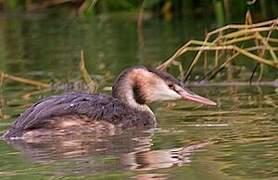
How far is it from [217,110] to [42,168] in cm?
283

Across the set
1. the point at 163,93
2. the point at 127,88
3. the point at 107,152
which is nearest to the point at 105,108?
the point at 127,88

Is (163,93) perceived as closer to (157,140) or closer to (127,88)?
(127,88)

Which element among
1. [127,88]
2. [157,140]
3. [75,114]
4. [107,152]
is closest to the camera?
[107,152]

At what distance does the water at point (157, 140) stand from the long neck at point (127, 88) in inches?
10.0

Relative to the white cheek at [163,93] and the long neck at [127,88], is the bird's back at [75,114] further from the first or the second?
the white cheek at [163,93]

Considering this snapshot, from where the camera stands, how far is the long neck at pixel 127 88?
9.27 m

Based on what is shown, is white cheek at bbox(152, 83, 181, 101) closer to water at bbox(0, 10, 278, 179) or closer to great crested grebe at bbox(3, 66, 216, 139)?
great crested grebe at bbox(3, 66, 216, 139)

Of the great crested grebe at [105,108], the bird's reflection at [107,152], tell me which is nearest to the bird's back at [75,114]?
the great crested grebe at [105,108]

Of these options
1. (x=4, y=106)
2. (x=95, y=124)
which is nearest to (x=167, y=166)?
(x=95, y=124)

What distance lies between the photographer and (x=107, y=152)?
773cm

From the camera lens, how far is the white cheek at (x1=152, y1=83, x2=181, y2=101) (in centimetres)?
928

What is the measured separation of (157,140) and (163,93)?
3.66 feet

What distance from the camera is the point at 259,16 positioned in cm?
1756

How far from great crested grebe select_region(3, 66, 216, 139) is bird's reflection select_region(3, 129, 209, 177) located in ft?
0.39
